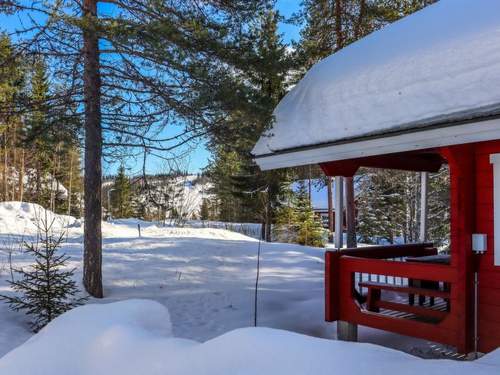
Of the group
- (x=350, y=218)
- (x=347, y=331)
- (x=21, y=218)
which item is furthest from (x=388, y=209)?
(x=347, y=331)

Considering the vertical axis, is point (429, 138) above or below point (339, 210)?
above

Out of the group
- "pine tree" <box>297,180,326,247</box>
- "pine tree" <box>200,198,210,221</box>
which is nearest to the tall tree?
"pine tree" <box>297,180,326,247</box>

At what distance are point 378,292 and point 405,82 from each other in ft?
8.25

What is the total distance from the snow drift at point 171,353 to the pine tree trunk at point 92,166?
464 centimetres

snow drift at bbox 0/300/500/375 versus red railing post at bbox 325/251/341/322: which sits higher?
snow drift at bbox 0/300/500/375

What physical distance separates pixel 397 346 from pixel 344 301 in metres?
0.77

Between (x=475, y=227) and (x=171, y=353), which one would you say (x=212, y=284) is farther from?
(x=171, y=353)

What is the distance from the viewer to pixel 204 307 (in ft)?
23.4

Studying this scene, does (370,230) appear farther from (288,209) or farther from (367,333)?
(367,333)

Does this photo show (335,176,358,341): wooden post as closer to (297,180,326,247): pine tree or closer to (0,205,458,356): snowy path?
(0,205,458,356): snowy path

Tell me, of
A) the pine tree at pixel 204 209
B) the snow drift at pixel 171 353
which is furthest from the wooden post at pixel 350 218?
the pine tree at pixel 204 209

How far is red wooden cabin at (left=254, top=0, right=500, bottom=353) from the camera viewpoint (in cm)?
411

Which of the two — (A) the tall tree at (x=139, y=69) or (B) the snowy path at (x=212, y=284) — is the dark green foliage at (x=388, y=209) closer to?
(B) the snowy path at (x=212, y=284)

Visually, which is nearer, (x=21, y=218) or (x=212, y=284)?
(x=212, y=284)
